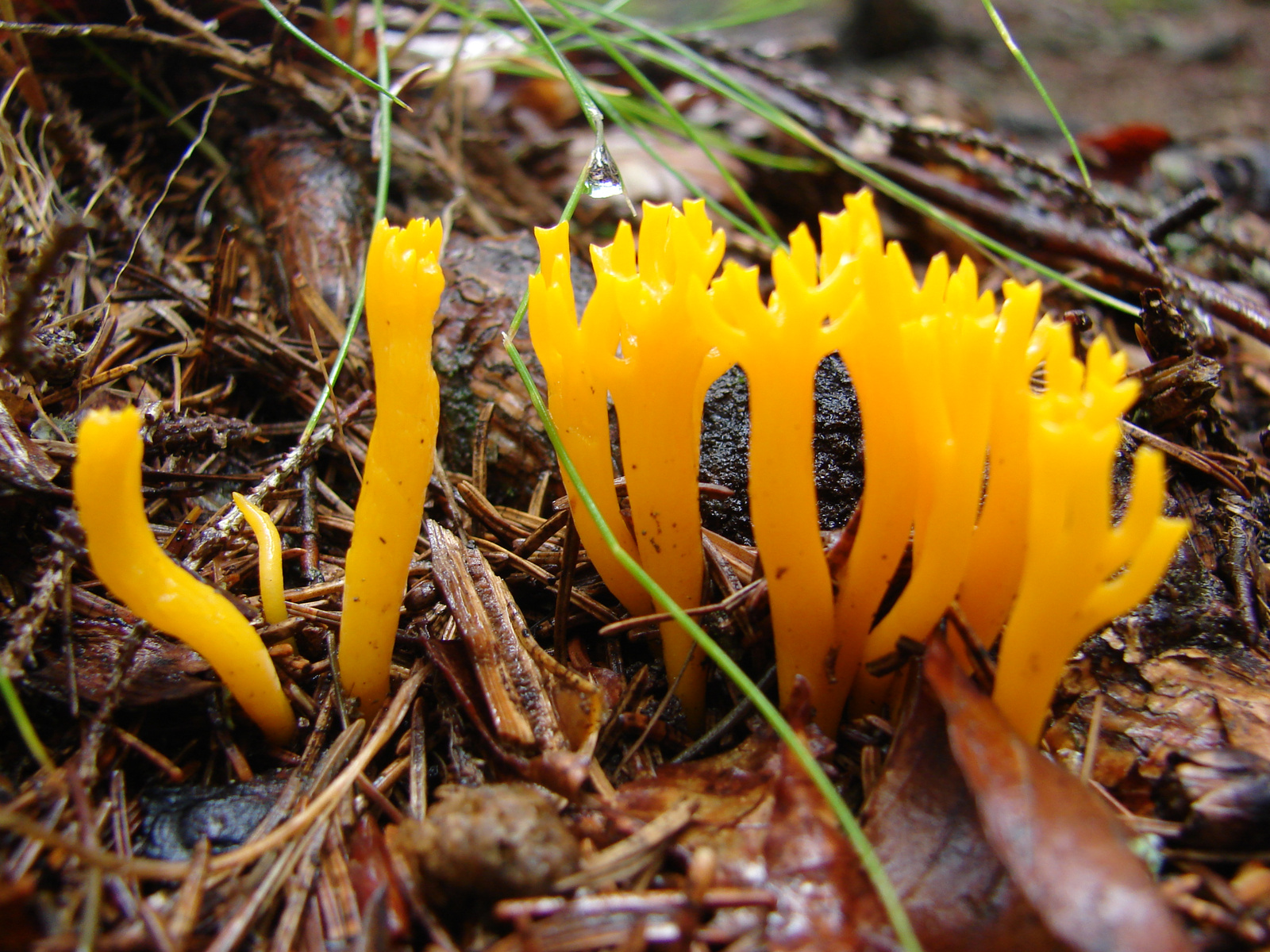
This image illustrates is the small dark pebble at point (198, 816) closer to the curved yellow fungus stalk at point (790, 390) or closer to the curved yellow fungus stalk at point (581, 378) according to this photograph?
the curved yellow fungus stalk at point (581, 378)

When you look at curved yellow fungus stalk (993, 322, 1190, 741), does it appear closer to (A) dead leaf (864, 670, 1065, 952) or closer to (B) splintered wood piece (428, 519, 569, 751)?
(A) dead leaf (864, 670, 1065, 952)

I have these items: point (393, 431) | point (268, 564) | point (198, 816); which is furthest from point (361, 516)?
point (198, 816)

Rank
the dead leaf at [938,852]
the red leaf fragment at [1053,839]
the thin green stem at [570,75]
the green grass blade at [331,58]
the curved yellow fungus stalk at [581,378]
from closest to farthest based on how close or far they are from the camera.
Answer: the red leaf fragment at [1053,839], the dead leaf at [938,852], the curved yellow fungus stalk at [581,378], the green grass blade at [331,58], the thin green stem at [570,75]

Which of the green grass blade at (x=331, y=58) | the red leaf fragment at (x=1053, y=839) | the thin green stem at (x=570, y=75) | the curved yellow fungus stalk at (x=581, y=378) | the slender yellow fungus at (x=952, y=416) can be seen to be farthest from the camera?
the thin green stem at (x=570, y=75)

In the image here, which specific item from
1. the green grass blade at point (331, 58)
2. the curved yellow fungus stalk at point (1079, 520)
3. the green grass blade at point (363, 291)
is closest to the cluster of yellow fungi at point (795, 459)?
the curved yellow fungus stalk at point (1079, 520)

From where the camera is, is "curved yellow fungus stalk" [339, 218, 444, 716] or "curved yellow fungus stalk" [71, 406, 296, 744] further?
"curved yellow fungus stalk" [339, 218, 444, 716]

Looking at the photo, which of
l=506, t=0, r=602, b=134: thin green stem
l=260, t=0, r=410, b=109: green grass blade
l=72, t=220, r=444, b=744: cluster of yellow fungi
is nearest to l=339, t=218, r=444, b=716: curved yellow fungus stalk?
l=72, t=220, r=444, b=744: cluster of yellow fungi

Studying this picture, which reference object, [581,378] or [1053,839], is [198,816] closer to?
[581,378]

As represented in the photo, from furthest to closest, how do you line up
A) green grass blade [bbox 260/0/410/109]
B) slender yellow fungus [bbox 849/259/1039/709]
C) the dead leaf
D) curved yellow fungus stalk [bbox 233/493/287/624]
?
green grass blade [bbox 260/0/410/109] → curved yellow fungus stalk [bbox 233/493/287/624] → slender yellow fungus [bbox 849/259/1039/709] → the dead leaf
